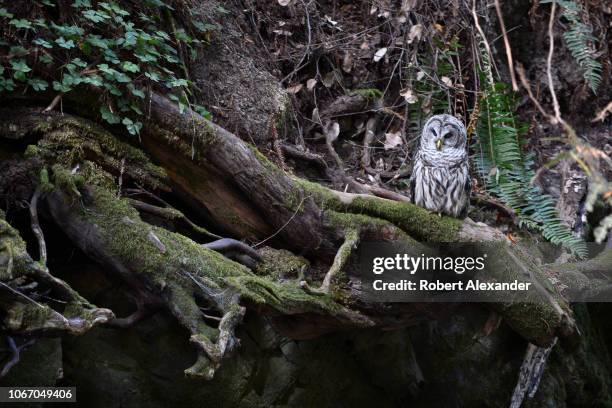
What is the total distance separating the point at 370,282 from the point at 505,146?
2.26 m

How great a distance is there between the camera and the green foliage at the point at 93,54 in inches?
133

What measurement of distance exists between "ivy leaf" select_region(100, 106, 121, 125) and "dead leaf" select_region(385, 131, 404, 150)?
9.00 feet

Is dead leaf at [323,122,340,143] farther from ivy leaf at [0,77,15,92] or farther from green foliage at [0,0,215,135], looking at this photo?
ivy leaf at [0,77,15,92]

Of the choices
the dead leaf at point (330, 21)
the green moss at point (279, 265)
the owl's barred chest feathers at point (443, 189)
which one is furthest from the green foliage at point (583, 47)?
the green moss at point (279, 265)

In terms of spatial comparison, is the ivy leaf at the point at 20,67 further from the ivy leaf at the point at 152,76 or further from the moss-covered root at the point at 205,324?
the moss-covered root at the point at 205,324

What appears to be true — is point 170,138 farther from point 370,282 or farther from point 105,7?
point 370,282

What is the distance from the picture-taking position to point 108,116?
3.56m

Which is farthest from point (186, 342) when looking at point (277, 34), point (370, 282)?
point (277, 34)

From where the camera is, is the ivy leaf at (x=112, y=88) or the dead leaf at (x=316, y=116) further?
the dead leaf at (x=316, y=116)

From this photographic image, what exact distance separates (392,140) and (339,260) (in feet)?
7.21

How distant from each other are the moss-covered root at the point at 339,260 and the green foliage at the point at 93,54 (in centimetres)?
126

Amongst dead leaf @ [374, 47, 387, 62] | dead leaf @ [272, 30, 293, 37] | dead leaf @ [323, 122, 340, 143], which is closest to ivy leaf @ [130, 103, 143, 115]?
dead leaf @ [323, 122, 340, 143]

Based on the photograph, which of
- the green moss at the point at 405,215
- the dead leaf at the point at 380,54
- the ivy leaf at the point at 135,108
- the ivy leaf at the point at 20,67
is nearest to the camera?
the ivy leaf at the point at 20,67

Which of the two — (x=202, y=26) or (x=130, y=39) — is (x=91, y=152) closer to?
(x=130, y=39)
